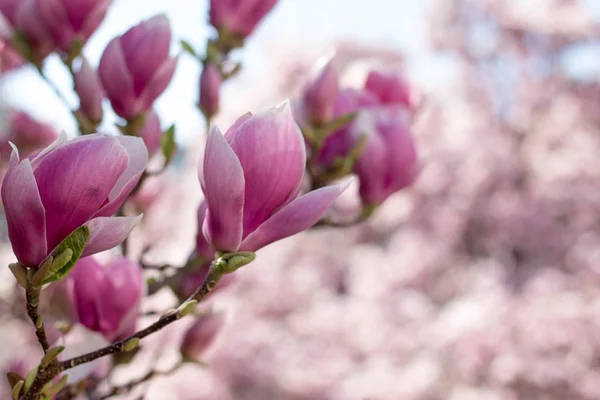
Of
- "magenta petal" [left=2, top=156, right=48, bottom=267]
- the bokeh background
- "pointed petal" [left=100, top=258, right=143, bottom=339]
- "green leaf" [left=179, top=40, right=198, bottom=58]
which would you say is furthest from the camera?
the bokeh background

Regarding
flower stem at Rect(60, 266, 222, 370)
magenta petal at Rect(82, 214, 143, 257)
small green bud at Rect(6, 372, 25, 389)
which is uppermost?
magenta petal at Rect(82, 214, 143, 257)

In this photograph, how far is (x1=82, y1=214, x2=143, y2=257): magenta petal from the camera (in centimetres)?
45

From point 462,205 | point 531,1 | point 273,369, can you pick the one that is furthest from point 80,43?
point 531,1

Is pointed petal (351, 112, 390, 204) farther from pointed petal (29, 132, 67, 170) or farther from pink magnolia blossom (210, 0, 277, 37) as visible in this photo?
pointed petal (29, 132, 67, 170)

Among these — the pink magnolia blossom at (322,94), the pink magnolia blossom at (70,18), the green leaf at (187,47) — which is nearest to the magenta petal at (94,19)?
the pink magnolia blossom at (70,18)

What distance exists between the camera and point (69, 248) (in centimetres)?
44

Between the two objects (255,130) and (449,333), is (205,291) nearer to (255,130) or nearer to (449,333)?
(255,130)

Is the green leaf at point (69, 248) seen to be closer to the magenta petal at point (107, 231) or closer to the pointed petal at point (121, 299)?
the magenta petal at point (107, 231)

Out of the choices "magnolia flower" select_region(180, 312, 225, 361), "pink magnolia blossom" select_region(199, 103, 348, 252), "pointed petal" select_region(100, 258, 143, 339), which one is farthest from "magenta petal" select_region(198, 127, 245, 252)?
"magnolia flower" select_region(180, 312, 225, 361)

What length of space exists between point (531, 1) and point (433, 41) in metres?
1.43

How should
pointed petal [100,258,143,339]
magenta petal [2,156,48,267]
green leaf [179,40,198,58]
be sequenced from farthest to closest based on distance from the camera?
1. green leaf [179,40,198,58]
2. pointed petal [100,258,143,339]
3. magenta petal [2,156,48,267]

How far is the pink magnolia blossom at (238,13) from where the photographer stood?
85cm

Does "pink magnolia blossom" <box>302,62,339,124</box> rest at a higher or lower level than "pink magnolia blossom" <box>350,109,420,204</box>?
higher

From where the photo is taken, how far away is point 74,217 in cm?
45
